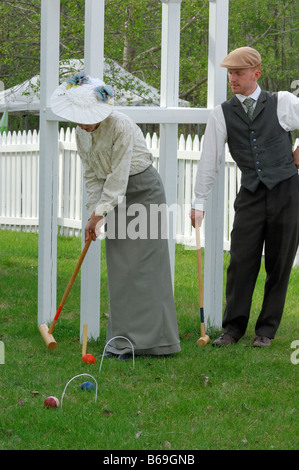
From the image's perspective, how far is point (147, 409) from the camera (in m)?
4.54

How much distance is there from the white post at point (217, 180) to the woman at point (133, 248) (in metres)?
0.79

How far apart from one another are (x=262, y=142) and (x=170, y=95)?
0.95m

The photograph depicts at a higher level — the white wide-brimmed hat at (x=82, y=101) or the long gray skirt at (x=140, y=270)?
the white wide-brimmed hat at (x=82, y=101)

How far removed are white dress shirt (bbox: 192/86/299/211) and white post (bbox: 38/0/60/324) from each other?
1.20m

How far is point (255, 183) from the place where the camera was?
5750mm

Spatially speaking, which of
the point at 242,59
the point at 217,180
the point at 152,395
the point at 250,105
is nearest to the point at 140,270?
the point at 152,395

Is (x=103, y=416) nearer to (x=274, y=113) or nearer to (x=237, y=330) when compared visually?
(x=237, y=330)

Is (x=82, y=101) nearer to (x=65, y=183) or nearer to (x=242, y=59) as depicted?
(x=242, y=59)

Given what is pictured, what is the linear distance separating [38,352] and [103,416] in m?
1.50

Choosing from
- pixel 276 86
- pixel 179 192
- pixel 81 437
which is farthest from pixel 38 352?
pixel 276 86

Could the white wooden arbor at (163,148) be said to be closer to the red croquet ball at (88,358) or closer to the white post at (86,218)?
the white post at (86,218)

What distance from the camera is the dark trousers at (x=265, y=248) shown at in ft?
19.1

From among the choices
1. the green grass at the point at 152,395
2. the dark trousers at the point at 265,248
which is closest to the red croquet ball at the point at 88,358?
the green grass at the point at 152,395

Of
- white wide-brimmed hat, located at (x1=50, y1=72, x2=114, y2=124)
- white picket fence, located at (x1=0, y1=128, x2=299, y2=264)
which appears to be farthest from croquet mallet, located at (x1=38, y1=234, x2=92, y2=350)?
white picket fence, located at (x1=0, y1=128, x2=299, y2=264)
